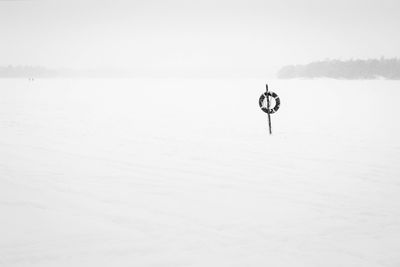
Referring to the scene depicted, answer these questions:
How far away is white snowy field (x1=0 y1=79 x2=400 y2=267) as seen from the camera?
3.68 metres

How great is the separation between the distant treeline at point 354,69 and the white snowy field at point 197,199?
74028 mm

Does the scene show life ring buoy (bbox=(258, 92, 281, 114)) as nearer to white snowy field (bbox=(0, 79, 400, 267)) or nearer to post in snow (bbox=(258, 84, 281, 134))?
post in snow (bbox=(258, 84, 281, 134))

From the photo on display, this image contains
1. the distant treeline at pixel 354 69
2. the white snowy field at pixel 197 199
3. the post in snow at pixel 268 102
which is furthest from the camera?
the distant treeline at pixel 354 69

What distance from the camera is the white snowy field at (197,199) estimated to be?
3.68m

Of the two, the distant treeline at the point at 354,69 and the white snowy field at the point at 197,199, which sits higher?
the distant treeline at the point at 354,69

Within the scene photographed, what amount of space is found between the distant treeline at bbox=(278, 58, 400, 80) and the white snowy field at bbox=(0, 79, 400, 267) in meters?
74.0

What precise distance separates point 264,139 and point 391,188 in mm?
4667

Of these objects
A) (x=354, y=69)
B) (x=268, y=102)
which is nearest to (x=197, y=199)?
(x=268, y=102)

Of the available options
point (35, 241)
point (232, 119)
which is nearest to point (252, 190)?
point (35, 241)

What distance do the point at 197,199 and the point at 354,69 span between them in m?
85.5

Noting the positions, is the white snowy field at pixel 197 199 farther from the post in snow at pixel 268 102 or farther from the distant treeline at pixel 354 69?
the distant treeline at pixel 354 69

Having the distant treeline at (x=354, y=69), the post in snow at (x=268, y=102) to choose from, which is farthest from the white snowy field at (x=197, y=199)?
the distant treeline at (x=354, y=69)

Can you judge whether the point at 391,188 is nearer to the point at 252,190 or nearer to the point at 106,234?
the point at 252,190

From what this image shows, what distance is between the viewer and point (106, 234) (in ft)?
13.2
